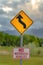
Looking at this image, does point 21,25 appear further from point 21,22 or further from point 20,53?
point 20,53

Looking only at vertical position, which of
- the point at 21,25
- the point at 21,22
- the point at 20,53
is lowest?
the point at 20,53

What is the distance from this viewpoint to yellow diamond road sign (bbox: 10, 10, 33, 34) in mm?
12172

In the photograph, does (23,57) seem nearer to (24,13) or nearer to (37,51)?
(24,13)

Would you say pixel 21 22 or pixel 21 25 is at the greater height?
pixel 21 22

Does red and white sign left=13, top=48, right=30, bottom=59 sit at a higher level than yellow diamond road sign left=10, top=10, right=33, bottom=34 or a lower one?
lower

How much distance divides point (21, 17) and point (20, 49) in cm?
126

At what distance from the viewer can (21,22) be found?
40.2 ft

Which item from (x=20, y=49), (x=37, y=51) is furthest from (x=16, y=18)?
(x=37, y=51)

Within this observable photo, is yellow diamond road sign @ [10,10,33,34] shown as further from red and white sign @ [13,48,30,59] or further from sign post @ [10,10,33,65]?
red and white sign @ [13,48,30,59]

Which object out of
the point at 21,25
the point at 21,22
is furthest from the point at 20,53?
the point at 21,22

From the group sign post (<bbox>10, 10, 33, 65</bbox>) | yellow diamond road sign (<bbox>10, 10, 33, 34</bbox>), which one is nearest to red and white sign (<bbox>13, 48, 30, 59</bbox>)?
sign post (<bbox>10, 10, 33, 65</bbox>)

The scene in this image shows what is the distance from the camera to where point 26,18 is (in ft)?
40.3

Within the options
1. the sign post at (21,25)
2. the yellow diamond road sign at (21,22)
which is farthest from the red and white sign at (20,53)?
the yellow diamond road sign at (21,22)

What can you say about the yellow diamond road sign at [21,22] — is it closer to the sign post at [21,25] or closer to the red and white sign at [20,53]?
the sign post at [21,25]
